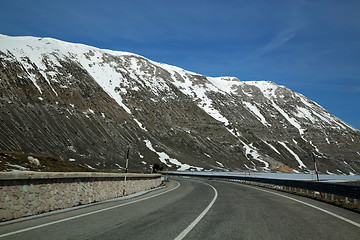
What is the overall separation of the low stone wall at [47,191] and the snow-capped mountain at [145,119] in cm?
5397

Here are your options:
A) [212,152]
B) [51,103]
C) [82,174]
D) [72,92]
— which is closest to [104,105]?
[72,92]

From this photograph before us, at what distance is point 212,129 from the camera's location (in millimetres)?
125875

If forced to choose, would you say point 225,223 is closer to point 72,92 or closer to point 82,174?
point 82,174

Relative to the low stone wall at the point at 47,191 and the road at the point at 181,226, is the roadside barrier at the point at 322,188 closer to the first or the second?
the road at the point at 181,226

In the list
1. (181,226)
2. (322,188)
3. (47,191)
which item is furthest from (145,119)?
(181,226)

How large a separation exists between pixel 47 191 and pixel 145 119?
3999 inches

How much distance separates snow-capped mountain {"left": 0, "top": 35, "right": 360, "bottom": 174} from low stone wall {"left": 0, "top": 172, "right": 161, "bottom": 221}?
2125 inches

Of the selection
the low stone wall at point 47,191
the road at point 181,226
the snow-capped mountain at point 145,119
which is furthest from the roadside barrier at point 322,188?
the snow-capped mountain at point 145,119

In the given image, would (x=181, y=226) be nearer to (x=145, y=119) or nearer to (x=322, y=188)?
(x=322, y=188)

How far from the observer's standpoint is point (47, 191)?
10.5m

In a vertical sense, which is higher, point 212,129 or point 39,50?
point 39,50

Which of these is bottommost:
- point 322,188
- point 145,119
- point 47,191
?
point 47,191

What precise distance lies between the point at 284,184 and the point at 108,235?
76.8 feet

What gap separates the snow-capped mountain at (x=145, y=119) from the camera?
77.8 meters
